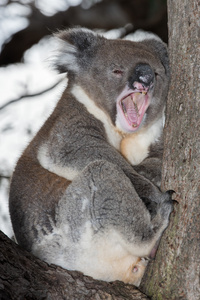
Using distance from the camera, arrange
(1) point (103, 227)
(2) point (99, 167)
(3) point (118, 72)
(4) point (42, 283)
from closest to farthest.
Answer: (4) point (42, 283) < (1) point (103, 227) < (2) point (99, 167) < (3) point (118, 72)

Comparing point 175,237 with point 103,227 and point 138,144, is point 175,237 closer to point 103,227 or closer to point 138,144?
point 103,227

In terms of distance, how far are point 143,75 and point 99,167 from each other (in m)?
0.98

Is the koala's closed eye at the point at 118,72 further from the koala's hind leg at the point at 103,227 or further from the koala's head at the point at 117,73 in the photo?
the koala's hind leg at the point at 103,227

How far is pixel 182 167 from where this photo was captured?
9.03 ft

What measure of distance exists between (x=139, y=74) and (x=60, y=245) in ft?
4.83

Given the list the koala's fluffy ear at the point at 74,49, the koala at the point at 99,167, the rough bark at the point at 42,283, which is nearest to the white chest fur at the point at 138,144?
the koala at the point at 99,167

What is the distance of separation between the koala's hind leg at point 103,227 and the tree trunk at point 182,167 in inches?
7.0

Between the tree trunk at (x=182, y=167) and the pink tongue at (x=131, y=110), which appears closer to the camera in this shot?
the tree trunk at (x=182, y=167)

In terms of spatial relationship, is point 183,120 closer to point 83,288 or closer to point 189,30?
point 189,30

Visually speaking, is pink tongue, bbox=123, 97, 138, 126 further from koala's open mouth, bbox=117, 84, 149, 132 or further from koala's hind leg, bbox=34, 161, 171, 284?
koala's hind leg, bbox=34, 161, 171, 284

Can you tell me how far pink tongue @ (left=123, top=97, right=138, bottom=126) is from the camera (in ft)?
12.7

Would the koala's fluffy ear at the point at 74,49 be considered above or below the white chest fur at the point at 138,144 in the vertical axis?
above

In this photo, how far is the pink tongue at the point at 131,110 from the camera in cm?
388

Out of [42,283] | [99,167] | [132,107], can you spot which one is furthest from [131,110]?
[42,283]
